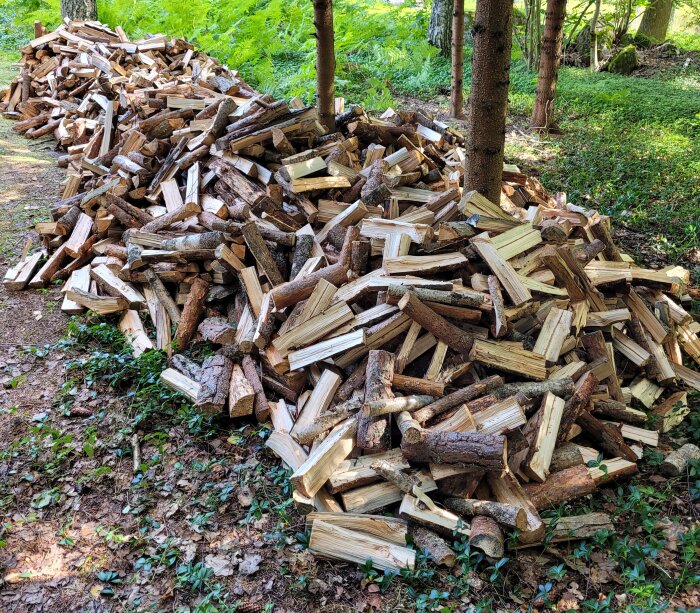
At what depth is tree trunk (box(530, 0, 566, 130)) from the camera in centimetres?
759

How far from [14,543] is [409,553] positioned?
2.10 meters

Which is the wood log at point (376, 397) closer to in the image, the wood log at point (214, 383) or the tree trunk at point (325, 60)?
the wood log at point (214, 383)

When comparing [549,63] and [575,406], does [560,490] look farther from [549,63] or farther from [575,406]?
[549,63]

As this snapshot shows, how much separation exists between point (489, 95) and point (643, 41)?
1118 cm

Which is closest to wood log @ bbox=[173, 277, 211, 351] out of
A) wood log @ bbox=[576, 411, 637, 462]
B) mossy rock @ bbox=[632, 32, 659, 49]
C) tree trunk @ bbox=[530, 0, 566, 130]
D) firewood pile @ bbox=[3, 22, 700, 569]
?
firewood pile @ bbox=[3, 22, 700, 569]

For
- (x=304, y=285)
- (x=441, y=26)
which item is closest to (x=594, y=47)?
A: (x=441, y=26)

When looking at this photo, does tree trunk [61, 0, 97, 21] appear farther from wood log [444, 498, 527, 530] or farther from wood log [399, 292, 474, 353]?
wood log [444, 498, 527, 530]

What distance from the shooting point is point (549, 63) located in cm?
791

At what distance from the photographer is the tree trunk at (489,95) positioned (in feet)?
12.6

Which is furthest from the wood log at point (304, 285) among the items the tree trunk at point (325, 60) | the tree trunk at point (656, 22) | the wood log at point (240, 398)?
the tree trunk at point (656, 22)

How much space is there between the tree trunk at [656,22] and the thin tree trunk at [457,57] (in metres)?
7.17

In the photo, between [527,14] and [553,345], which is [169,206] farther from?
[527,14]

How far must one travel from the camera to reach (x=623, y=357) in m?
4.11

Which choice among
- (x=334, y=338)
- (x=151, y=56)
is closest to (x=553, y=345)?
(x=334, y=338)
